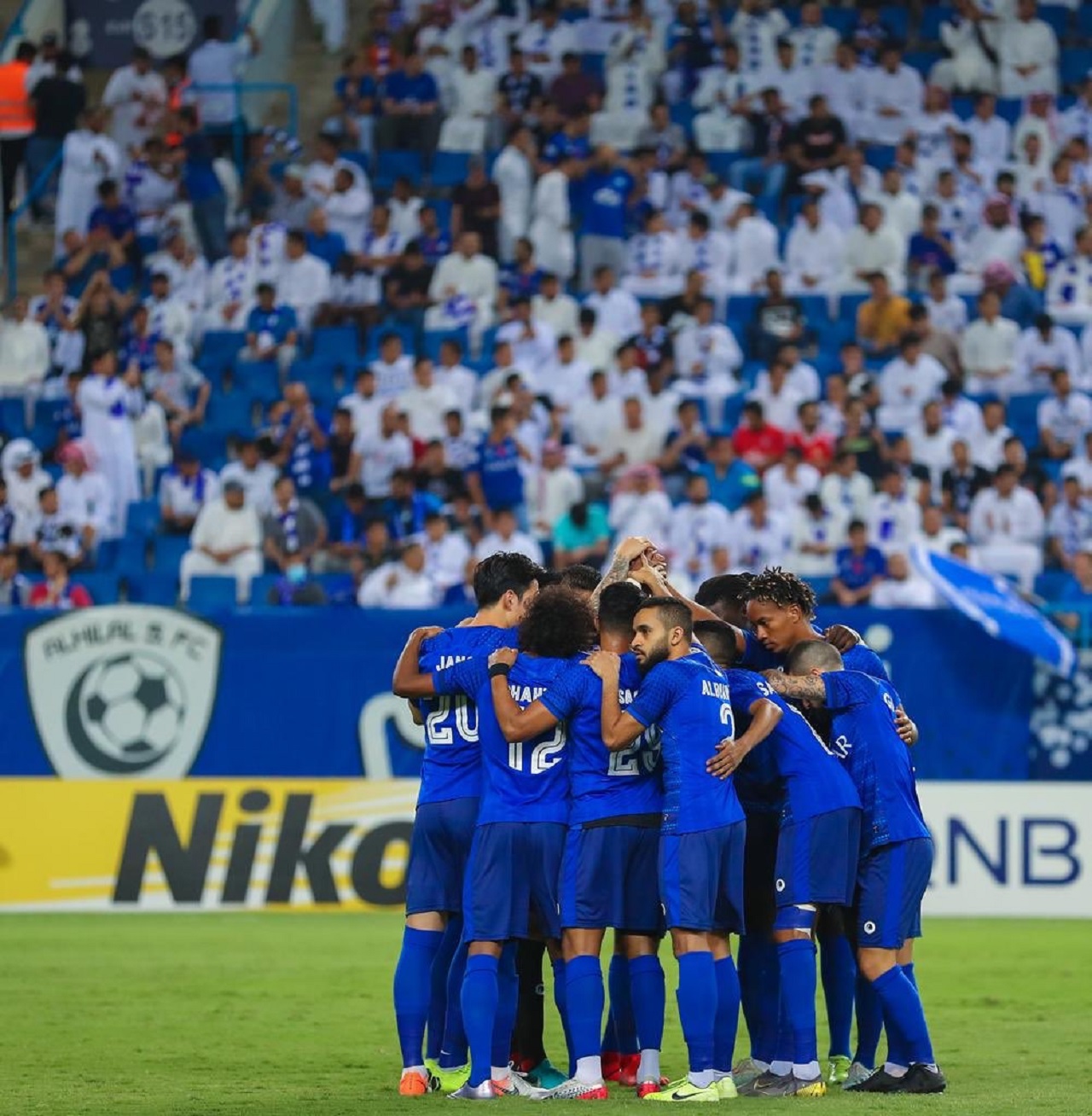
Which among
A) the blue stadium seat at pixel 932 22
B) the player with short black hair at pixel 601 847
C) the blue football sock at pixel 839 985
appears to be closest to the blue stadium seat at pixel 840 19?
the blue stadium seat at pixel 932 22

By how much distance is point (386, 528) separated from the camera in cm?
2020

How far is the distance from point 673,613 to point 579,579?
71 cm

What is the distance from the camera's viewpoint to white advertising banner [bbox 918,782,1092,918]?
16.9 metres

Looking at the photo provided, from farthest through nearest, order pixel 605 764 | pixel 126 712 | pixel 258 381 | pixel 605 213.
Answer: pixel 605 213, pixel 258 381, pixel 126 712, pixel 605 764

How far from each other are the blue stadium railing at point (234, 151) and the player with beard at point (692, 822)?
17426 mm

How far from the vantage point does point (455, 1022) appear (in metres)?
9.25

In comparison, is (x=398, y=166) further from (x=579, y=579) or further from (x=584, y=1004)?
(x=584, y=1004)

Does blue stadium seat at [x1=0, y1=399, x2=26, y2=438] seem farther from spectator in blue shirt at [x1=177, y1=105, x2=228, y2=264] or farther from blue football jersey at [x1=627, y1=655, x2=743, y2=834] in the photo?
blue football jersey at [x1=627, y1=655, x2=743, y2=834]

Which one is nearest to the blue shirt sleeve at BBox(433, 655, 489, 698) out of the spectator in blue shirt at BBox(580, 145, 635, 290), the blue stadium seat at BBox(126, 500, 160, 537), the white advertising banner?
the white advertising banner

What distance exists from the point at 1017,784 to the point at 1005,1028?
5737 mm

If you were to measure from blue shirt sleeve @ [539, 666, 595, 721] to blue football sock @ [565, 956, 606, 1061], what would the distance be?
3.11 feet

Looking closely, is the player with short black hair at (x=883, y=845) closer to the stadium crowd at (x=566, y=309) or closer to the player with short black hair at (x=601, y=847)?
the player with short black hair at (x=601, y=847)

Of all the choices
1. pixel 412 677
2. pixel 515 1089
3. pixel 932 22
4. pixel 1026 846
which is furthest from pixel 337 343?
pixel 515 1089

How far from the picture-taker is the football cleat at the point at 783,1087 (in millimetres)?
8867
